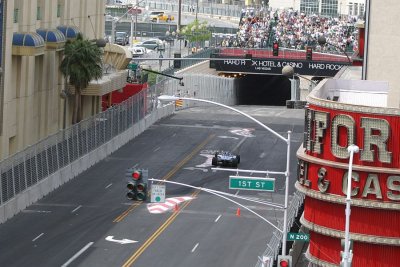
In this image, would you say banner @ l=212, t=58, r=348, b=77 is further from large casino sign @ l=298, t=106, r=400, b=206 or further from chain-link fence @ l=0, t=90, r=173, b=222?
large casino sign @ l=298, t=106, r=400, b=206

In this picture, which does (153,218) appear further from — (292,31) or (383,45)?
(292,31)

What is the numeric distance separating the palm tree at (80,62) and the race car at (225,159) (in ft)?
30.2

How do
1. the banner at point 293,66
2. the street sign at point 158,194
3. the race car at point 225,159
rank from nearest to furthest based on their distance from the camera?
the street sign at point 158,194
the race car at point 225,159
the banner at point 293,66

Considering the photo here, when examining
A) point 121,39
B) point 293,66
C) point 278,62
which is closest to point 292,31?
point 121,39

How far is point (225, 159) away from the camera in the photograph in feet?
273

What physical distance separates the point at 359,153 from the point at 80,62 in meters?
40.1

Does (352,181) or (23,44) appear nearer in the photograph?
(352,181)

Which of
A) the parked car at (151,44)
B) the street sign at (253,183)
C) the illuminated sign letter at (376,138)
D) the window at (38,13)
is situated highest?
the window at (38,13)

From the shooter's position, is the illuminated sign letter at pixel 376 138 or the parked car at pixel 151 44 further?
the parked car at pixel 151 44

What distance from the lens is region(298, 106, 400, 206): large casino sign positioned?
4659 centimetres

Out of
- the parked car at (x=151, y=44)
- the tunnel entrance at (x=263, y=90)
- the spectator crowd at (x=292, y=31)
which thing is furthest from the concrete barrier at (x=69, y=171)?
the parked car at (x=151, y=44)

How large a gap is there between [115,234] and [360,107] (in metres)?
20.8

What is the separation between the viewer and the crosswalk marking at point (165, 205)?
70875 millimetres

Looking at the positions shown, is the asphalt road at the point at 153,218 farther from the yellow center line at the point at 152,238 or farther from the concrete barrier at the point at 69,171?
the concrete barrier at the point at 69,171
